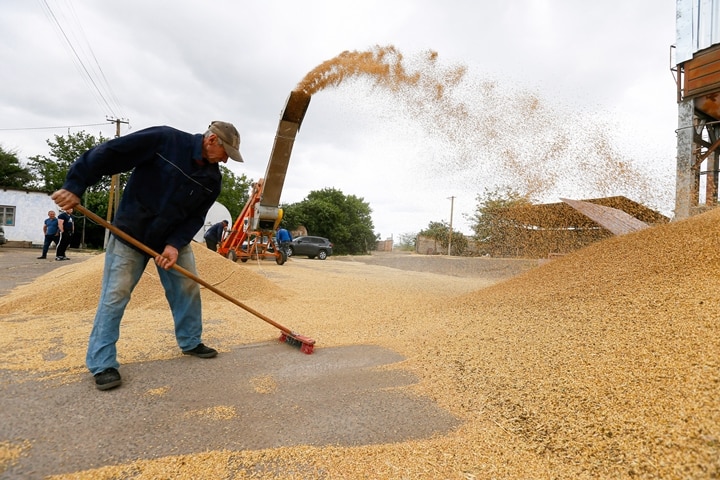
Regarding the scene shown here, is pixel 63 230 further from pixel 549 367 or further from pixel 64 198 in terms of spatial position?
pixel 549 367

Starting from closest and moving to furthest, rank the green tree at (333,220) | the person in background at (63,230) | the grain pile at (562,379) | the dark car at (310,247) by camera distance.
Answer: the grain pile at (562,379), the person in background at (63,230), the dark car at (310,247), the green tree at (333,220)

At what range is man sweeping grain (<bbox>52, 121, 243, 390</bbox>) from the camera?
2.05 meters

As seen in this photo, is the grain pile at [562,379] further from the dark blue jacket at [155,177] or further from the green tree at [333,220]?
the green tree at [333,220]

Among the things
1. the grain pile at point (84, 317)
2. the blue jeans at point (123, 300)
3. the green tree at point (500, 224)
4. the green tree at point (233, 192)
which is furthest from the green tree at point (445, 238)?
the blue jeans at point (123, 300)

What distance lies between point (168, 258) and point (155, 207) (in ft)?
1.03

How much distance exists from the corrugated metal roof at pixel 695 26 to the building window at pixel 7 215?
2719 centimetres

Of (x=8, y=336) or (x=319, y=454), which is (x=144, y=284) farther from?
(x=319, y=454)

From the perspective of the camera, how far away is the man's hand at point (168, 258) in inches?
89.4

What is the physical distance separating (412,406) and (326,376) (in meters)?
0.57

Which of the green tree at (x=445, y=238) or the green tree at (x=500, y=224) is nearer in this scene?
the green tree at (x=500, y=224)

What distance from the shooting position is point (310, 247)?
64.2 ft

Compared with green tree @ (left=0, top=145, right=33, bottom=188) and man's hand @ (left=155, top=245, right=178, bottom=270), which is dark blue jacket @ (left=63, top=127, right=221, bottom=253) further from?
green tree @ (left=0, top=145, right=33, bottom=188)

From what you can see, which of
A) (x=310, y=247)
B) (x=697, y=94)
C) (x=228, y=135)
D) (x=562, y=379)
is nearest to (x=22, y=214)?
(x=310, y=247)

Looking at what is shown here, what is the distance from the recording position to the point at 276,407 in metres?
1.72
